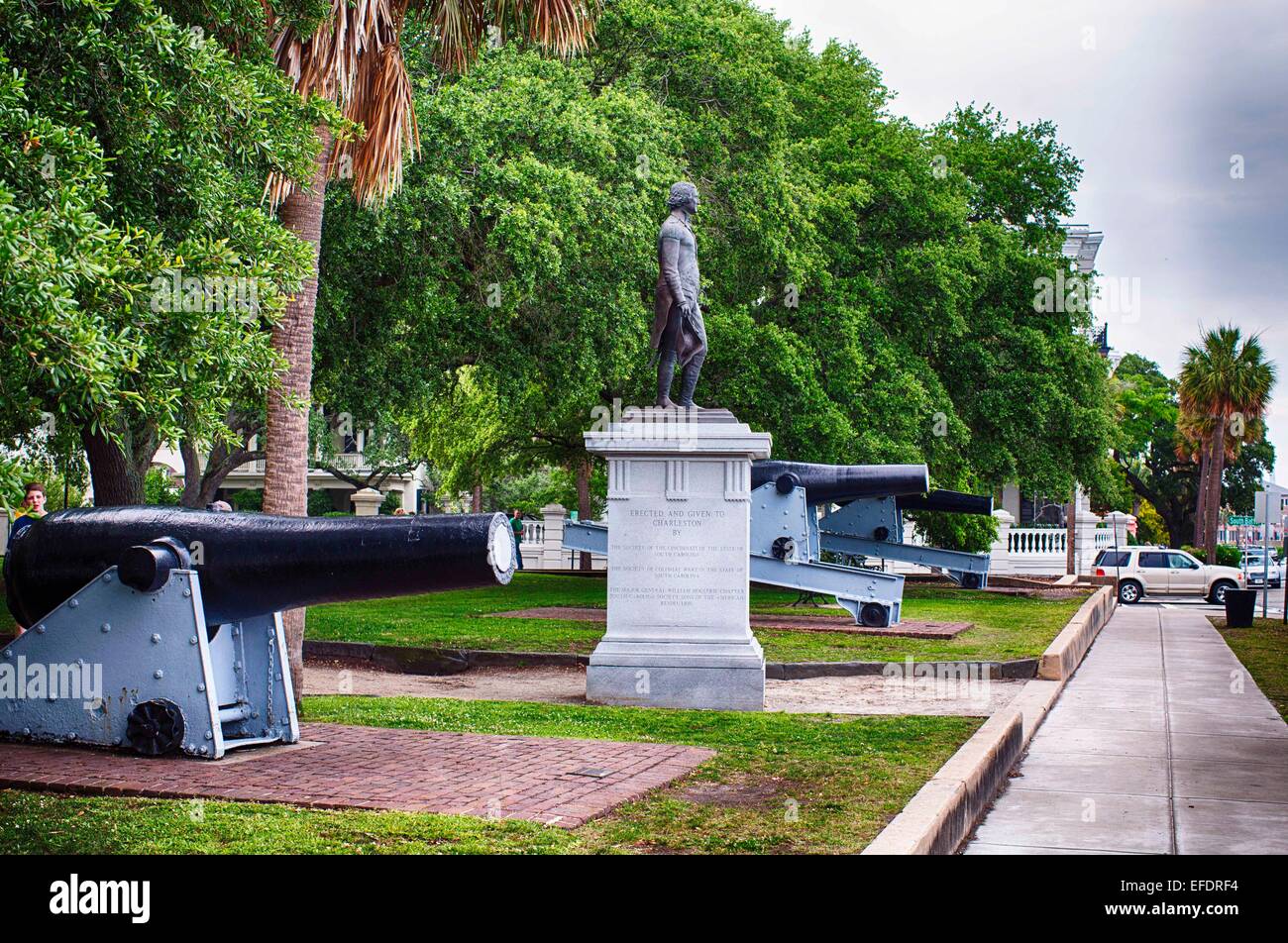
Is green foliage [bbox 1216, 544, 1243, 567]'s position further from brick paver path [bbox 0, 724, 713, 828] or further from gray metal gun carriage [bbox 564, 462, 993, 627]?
brick paver path [bbox 0, 724, 713, 828]

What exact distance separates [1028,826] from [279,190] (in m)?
6.58

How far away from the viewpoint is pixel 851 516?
22922 mm

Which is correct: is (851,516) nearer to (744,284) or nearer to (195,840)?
(744,284)

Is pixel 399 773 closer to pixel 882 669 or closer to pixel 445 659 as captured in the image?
pixel 445 659

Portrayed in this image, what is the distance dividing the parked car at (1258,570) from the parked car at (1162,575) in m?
2.89

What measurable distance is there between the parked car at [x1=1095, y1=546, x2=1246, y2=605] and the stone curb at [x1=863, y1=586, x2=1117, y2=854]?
2307 centimetres

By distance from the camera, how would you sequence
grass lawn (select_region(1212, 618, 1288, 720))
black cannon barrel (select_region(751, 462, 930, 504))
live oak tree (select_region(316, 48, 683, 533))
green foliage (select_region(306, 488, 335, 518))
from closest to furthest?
grass lawn (select_region(1212, 618, 1288, 720)) < live oak tree (select_region(316, 48, 683, 533)) < black cannon barrel (select_region(751, 462, 930, 504)) < green foliage (select_region(306, 488, 335, 518))

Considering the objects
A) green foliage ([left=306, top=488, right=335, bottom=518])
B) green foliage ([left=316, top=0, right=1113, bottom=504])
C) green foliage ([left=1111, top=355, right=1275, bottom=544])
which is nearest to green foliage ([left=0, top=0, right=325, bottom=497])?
green foliage ([left=316, top=0, right=1113, bottom=504])

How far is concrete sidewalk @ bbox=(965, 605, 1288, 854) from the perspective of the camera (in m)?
6.70

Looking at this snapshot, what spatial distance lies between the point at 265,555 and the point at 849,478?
13.1 metres

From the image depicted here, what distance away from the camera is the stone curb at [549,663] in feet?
45.5

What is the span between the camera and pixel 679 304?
11867 millimetres

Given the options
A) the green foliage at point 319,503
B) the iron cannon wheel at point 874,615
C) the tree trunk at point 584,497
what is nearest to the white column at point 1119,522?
the tree trunk at point 584,497
